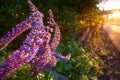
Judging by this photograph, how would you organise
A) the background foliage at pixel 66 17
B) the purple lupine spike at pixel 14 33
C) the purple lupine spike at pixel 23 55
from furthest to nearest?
the background foliage at pixel 66 17
the purple lupine spike at pixel 14 33
the purple lupine spike at pixel 23 55

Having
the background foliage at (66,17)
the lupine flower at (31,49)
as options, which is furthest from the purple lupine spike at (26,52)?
the background foliage at (66,17)

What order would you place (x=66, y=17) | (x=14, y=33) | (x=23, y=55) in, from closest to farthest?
(x=23, y=55) < (x=14, y=33) < (x=66, y=17)

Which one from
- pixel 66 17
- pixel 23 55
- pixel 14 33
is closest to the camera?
pixel 23 55

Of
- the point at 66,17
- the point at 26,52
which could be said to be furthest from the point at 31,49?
the point at 66,17

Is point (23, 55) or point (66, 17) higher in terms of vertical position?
point (66, 17)

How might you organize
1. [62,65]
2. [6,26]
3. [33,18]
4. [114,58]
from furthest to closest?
[114,58], [6,26], [62,65], [33,18]

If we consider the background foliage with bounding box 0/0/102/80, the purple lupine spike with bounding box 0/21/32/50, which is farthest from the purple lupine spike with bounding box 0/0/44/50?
the background foliage with bounding box 0/0/102/80

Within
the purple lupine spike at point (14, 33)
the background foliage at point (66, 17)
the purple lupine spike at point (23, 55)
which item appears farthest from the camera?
the background foliage at point (66, 17)

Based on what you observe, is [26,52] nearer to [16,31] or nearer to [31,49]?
[31,49]

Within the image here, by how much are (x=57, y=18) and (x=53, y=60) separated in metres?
7.34

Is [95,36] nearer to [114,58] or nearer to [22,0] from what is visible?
[114,58]

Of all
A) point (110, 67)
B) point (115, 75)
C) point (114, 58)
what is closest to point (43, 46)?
point (115, 75)

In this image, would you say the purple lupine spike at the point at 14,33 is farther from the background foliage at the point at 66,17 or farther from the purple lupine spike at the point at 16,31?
the background foliage at the point at 66,17

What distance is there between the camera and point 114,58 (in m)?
13.9
